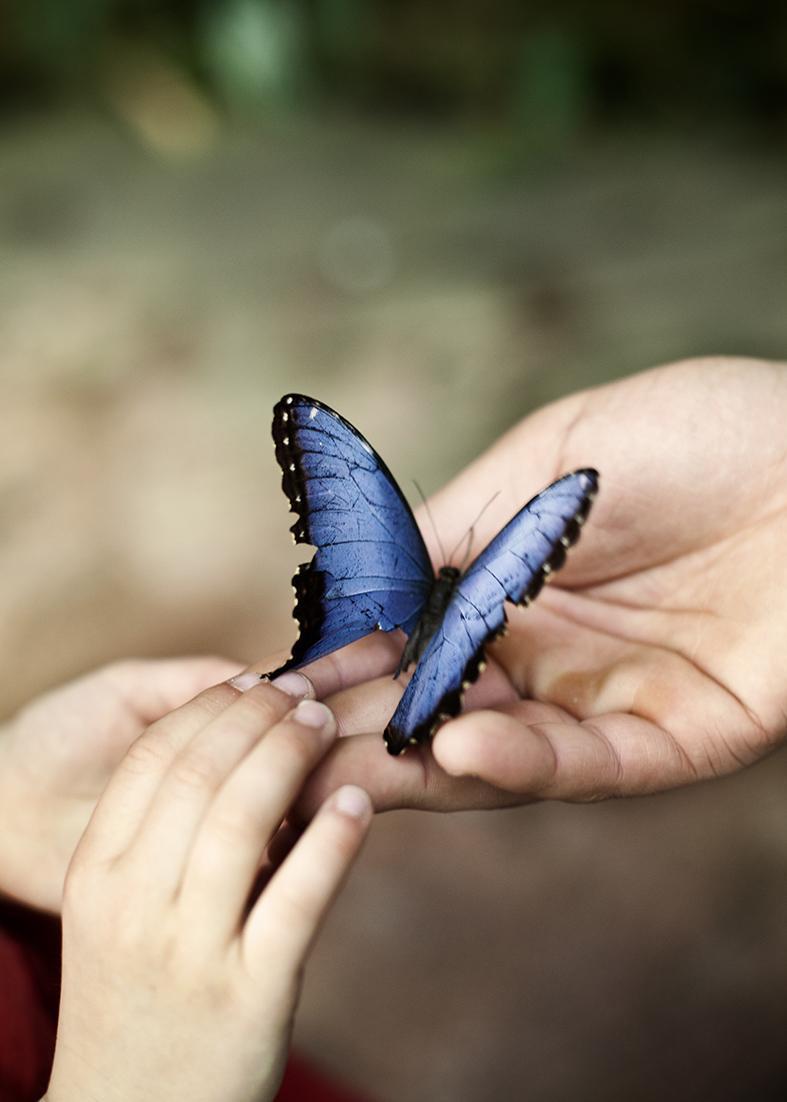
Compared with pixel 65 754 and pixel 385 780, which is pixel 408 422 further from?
pixel 385 780

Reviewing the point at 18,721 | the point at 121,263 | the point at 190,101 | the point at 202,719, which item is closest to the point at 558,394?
the point at 121,263

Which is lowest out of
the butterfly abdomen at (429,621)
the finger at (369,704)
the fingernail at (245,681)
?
the finger at (369,704)

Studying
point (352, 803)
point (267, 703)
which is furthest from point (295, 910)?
point (267, 703)

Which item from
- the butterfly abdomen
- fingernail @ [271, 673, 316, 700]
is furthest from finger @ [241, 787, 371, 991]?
the butterfly abdomen

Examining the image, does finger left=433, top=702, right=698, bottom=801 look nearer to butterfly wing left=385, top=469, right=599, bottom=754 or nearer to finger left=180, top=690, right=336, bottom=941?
butterfly wing left=385, top=469, right=599, bottom=754

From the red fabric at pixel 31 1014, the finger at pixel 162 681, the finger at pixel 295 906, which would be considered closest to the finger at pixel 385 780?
the finger at pixel 295 906

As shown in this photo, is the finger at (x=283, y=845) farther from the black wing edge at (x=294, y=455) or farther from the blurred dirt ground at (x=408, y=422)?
the blurred dirt ground at (x=408, y=422)

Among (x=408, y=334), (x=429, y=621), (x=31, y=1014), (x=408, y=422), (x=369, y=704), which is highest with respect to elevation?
(x=408, y=334)
